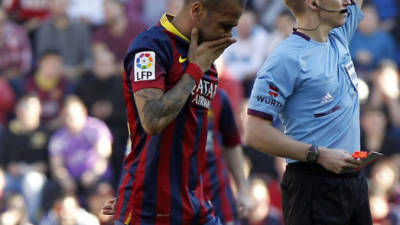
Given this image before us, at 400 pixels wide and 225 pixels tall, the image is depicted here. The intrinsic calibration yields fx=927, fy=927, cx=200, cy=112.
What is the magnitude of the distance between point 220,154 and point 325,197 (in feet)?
9.11

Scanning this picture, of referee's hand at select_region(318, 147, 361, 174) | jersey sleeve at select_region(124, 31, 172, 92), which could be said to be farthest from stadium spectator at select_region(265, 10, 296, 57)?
jersey sleeve at select_region(124, 31, 172, 92)

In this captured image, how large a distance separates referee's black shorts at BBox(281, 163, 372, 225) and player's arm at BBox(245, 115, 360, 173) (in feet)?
0.70

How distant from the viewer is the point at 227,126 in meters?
8.09

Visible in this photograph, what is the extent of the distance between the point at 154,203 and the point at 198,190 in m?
0.31

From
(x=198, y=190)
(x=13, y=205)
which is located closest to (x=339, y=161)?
(x=198, y=190)

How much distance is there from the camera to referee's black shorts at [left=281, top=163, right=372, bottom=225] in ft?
18.7

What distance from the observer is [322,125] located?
5.66m

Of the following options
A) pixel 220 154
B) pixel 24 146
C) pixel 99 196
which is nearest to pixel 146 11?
pixel 24 146

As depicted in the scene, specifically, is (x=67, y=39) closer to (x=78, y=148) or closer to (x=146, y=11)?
(x=146, y=11)

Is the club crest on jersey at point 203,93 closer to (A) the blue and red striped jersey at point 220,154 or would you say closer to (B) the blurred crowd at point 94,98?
(A) the blue and red striped jersey at point 220,154

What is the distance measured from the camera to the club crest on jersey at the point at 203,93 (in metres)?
5.35

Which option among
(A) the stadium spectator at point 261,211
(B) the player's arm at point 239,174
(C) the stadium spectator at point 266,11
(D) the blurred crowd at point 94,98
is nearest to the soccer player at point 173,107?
(B) the player's arm at point 239,174

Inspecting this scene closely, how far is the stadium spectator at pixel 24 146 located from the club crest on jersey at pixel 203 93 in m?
7.40

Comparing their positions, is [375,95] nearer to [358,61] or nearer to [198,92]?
[358,61]
